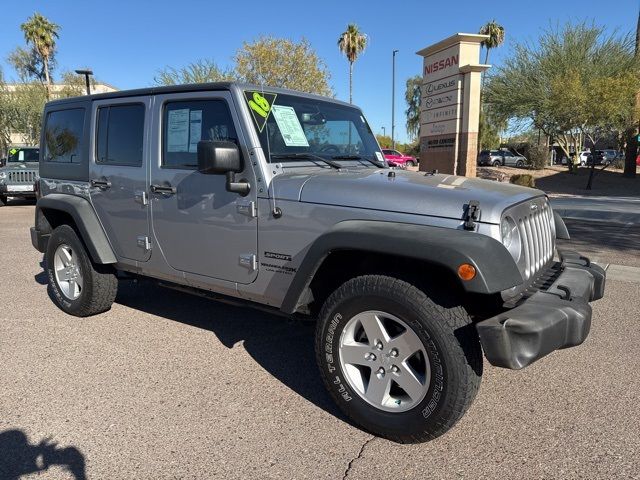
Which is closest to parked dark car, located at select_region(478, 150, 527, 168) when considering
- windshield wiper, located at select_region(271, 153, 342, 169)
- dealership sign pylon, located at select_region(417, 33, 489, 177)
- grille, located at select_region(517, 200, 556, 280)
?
dealership sign pylon, located at select_region(417, 33, 489, 177)

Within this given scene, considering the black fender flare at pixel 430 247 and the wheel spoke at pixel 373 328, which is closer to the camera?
the black fender flare at pixel 430 247

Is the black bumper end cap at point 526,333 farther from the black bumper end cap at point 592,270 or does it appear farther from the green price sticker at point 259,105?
the green price sticker at point 259,105

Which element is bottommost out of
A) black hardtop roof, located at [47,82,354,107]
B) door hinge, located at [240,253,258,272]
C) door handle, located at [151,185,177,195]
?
door hinge, located at [240,253,258,272]

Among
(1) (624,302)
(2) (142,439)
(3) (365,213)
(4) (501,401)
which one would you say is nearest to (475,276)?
(3) (365,213)

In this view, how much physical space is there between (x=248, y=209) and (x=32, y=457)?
1778 millimetres

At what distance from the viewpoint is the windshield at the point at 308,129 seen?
3.35 m

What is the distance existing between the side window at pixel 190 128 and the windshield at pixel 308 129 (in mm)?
227

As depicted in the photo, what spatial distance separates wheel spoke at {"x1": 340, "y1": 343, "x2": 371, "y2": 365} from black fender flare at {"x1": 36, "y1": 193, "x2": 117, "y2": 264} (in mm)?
2408

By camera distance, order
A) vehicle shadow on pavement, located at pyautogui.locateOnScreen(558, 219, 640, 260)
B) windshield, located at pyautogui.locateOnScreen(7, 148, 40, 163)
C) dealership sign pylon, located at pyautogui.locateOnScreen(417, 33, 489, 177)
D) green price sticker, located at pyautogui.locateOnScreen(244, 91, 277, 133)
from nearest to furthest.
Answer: green price sticker, located at pyautogui.locateOnScreen(244, 91, 277, 133)
vehicle shadow on pavement, located at pyautogui.locateOnScreen(558, 219, 640, 260)
dealership sign pylon, located at pyautogui.locateOnScreen(417, 33, 489, 177)
windshield, located at pyautogui.locateOnScreen(7, 148, 40, 163)

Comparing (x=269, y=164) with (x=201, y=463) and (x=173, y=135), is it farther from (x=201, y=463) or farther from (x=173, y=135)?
(x=201, y=463)

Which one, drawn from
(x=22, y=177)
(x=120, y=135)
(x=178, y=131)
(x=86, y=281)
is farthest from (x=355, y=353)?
(x=22, y=177)

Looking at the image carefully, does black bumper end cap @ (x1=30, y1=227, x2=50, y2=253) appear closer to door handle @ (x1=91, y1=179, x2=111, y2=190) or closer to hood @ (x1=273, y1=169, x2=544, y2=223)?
door handle @ (x1=91, y1=179, x2=111, y2=190)

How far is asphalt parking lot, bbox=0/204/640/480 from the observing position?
8.41 ft

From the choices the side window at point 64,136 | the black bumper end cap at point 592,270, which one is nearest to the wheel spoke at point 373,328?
the black bumper end cap at point 592,270
